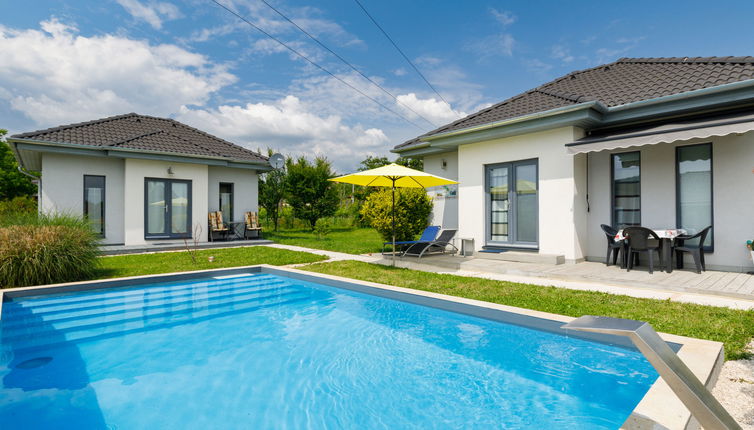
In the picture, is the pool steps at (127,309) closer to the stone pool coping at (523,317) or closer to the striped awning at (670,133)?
the stone pool coping at (523,317)

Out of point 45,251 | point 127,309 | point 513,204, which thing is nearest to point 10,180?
point 45,251

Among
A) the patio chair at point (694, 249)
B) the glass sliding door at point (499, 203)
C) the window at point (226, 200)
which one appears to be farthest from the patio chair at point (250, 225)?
the patio chair at point (694, 249)

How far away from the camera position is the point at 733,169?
816 centimetres

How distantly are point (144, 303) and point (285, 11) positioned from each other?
10316 mm

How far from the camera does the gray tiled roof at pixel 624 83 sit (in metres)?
8.82

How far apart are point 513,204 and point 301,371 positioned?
8476 mm

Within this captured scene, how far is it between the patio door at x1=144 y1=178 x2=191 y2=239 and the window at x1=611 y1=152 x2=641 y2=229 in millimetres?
15511

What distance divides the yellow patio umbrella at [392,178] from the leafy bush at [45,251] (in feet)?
19.7

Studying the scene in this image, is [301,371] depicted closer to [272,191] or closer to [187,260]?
[187,260]

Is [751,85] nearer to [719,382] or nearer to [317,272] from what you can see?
[719,382]

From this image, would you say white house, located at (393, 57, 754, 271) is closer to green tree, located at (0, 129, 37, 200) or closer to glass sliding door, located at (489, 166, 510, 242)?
glass sliding door, located at (489, 166, 510, 242)

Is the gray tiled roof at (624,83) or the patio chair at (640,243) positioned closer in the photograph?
the patio chair at (640,243)

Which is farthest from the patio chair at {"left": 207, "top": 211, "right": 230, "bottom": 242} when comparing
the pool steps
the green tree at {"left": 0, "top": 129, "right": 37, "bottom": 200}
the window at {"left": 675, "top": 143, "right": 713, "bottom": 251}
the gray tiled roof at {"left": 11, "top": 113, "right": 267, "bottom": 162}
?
the green tree at {"left": 0, "top": 129, "right": 37, "bottom": 200}

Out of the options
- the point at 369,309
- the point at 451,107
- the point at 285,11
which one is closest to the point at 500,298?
the point at 369,309
